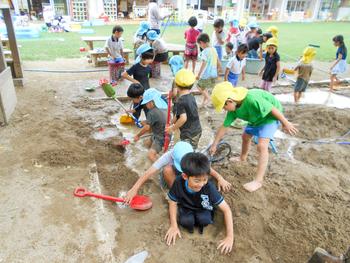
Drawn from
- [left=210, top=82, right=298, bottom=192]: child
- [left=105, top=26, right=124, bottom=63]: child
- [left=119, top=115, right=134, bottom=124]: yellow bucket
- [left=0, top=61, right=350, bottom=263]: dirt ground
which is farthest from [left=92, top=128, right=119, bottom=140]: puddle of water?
[left=105, top=26, right=124, bottom=63]: child

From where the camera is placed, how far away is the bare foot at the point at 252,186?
3.04m

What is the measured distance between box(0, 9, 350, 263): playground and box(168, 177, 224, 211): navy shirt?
0.95 ft

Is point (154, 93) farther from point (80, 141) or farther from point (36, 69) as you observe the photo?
point (36, 69)

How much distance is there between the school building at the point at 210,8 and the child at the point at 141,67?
730 inches

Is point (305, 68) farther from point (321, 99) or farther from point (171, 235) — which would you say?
point (171, 235)

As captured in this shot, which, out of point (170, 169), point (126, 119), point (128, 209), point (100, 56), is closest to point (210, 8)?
point (100, 56)

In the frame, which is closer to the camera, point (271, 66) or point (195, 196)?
point (195, 196)

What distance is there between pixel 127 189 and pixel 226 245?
4.37 feet

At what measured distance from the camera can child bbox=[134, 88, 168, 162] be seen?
3641mm

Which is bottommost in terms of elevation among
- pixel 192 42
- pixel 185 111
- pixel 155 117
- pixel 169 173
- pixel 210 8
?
pixel 169 173

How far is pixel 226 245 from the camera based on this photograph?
8.13 ft

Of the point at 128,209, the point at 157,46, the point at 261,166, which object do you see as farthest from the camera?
the point at 157,46

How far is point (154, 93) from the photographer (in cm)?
364

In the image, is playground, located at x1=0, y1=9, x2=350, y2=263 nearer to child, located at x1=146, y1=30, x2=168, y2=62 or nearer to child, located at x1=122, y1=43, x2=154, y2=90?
child, located at x1=122, y1=43, x2=154, y2=90
